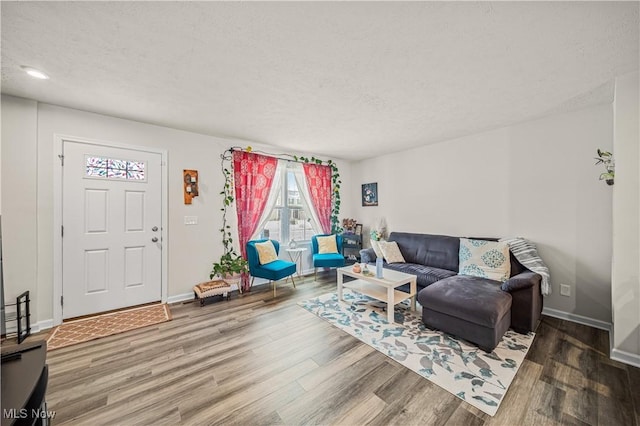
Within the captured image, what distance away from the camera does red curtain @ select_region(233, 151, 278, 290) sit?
3.93 meters

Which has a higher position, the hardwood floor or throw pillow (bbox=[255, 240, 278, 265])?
throw pillow (bbox=[255, 240, 278, 265])

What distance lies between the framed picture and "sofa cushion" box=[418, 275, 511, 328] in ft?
8.27

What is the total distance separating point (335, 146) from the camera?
424cm

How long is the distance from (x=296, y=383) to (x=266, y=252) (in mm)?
2296

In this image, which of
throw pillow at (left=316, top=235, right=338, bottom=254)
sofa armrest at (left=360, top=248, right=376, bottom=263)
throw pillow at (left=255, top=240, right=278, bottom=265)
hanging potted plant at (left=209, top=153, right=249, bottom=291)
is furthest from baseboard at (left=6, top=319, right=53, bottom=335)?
sofa armrest at (left=360, top=248, right=376, bottom=263)

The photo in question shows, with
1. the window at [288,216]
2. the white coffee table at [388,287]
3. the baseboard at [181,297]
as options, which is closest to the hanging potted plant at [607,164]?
the white coffee table at [388,287]

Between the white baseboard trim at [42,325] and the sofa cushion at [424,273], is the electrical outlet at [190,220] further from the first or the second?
the sofa cushion at [424,273]

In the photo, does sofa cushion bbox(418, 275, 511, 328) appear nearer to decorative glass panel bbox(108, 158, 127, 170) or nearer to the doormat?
the doormat

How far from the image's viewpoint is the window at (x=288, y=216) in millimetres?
4523

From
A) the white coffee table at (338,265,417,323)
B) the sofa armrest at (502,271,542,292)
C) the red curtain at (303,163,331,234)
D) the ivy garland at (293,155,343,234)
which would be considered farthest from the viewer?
the ivy garland at (293,155,343,234)

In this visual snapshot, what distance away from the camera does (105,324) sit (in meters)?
2.71

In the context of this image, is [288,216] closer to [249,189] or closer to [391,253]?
[249,189]

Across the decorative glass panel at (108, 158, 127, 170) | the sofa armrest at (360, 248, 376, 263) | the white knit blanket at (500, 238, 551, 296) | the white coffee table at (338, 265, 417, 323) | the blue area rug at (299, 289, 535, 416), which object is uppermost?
the decorative glass panel at (108, 158, 127, 170)

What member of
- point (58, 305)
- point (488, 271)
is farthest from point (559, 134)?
point (58, 305)
